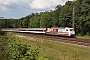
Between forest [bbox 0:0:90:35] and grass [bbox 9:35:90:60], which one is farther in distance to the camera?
forest [bbox 0:0:90:35]

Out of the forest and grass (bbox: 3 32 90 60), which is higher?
the forest

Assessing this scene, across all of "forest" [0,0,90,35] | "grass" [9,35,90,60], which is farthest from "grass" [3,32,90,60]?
"forest" [0,0,90,35]

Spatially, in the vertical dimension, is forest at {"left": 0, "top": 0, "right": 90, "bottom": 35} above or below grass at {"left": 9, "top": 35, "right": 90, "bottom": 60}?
above

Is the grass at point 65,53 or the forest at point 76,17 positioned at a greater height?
the forest at point 76,17

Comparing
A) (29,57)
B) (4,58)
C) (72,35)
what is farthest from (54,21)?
(29,57)

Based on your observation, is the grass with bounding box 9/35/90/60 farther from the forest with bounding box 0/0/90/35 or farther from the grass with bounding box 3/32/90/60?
the forest with bounding box 0/0/90/35

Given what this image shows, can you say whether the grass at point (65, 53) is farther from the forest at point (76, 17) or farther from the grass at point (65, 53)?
the forest at point (76, 17)

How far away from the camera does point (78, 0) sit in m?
63.7

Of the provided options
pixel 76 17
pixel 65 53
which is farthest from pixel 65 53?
Result: pixel 76 17

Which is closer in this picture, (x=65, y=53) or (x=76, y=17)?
(x=65, y=53)

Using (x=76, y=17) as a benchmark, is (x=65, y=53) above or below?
below

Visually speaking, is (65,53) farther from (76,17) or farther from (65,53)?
(76,17)

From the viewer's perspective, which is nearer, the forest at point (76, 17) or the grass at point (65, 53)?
the grass at point (65, 53)

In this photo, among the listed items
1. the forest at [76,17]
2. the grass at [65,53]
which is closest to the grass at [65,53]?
the grass at [65,53]
